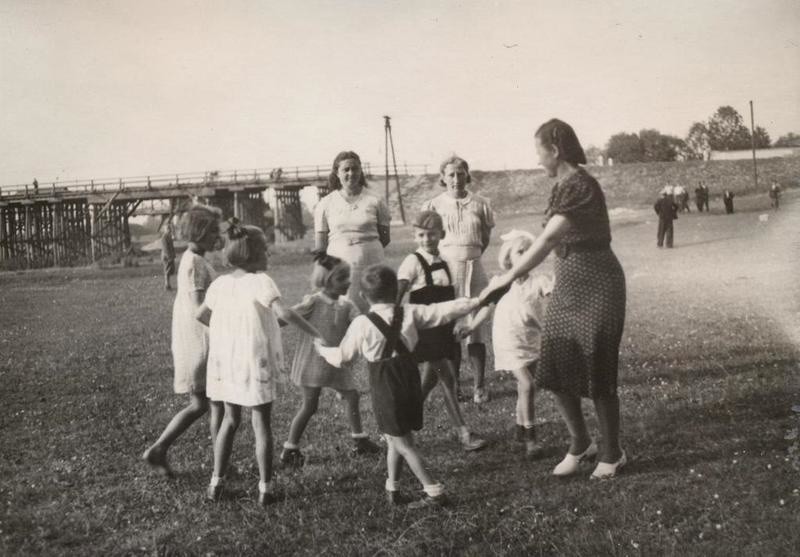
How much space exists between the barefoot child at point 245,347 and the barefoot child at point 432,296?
1.22 meters

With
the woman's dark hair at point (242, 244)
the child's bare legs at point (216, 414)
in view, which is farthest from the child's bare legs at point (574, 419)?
the child's bare legs at point (216, 414)

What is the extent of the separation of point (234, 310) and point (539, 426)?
2675 mm

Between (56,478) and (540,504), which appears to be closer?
(540,504)

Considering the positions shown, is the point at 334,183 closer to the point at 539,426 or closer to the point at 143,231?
the point at 539,426

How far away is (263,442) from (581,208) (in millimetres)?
2407

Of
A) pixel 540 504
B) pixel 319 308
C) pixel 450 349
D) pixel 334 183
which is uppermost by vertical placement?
pixel 334 183

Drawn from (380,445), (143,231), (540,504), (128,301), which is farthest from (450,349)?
(143,231)

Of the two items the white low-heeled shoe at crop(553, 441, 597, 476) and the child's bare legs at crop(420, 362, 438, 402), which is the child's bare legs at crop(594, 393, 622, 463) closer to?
the white low-heeled shoe at crop(553, 441, 597, 476)

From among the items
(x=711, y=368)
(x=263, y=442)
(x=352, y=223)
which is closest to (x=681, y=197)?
(x=711, y=368)

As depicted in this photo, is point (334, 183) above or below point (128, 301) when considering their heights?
above

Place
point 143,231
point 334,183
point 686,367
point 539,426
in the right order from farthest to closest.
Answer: point 143,231, point 686,367, point 334,183, point 539,426

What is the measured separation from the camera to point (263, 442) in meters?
4.41

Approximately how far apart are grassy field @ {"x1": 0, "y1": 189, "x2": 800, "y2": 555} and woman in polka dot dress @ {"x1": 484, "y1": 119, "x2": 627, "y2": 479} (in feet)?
1.86

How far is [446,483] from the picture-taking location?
4656 millimetres
